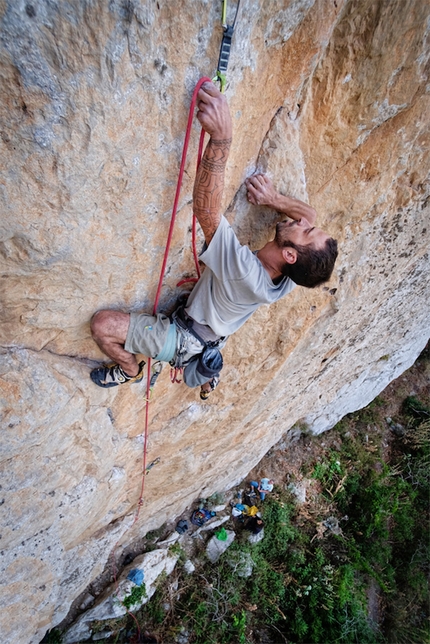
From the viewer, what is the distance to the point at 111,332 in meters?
2.07

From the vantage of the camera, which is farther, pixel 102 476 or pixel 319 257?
pixel 102 476

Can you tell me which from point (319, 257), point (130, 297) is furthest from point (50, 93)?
point (319, 257)

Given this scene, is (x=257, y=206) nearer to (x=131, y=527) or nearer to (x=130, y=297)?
(x=130, y=297)

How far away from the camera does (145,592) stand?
15.6 feet

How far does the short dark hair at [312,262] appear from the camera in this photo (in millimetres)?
2027

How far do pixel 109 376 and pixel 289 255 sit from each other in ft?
4.00

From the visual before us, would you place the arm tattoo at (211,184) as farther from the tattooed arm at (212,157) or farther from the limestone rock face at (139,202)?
the limestone rock face at (139,202)

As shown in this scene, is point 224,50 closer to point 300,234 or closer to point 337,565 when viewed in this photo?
point 300,234

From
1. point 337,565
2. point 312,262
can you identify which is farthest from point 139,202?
point 337,565

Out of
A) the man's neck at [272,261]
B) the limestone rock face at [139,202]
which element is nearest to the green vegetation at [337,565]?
the limestone rock face at [139,202]

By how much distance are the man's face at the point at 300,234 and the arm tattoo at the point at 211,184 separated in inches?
16.7

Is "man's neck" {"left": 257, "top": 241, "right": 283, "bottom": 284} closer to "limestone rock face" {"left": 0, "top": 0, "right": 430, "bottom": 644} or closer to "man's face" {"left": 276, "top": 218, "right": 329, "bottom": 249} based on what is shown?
"man's face" {"left": 276, "top": 218, "right": 329, "bottom": 249}

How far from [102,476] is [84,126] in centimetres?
237

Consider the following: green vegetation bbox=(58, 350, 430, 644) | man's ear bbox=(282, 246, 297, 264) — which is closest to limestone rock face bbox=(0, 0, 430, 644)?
man's ear bbox=(282, 246, 297, 264)
